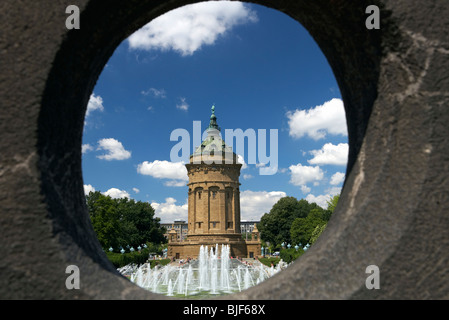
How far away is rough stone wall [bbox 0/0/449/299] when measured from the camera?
179 centimetres

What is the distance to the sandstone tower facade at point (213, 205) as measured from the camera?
38.4 metres

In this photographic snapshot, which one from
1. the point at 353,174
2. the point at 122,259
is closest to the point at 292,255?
the point at 122,259

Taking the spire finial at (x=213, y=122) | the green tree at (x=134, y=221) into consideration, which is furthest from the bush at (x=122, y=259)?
the spire finial at (x=213, y=122)

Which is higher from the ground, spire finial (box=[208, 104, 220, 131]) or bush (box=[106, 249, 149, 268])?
spire finial (box=[208, 104, 220, 131])

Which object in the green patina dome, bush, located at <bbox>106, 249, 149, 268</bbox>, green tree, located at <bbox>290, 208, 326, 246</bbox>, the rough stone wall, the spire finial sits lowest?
bush, located at <bbox>106, 249, 149, 268</bbox>

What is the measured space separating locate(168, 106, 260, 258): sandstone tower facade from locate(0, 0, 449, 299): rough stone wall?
36.8 meters

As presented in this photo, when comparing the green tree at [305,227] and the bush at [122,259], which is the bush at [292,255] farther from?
the bush at [122,259]

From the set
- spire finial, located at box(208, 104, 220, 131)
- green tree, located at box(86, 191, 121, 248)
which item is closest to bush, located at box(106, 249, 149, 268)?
green tree, located at box(86, 191, 121, 248)

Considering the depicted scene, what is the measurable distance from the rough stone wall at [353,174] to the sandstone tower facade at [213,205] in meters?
36.8

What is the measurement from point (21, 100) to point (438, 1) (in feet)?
7.99

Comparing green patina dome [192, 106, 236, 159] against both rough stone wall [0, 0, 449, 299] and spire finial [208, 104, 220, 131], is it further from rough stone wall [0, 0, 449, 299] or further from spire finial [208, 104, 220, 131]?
rough stone wall [0, 0, 449, 299]
